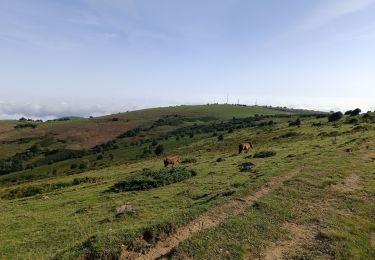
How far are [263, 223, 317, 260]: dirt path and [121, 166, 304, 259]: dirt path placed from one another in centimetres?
288

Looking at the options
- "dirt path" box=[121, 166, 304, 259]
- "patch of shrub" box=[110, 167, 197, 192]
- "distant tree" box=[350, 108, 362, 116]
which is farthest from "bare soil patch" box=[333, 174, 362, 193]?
"distant tree" box=[350, 108, 362, 116]

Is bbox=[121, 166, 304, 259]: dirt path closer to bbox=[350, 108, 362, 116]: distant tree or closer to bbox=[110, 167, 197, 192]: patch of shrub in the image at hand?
bbox=[110, 167, 197, 192]: patch of shrub

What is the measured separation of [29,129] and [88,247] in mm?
165114

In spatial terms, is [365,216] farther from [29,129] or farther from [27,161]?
[29,129]

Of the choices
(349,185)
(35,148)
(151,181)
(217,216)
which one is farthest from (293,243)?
(35,148)

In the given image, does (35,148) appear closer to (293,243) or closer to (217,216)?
(217,216)

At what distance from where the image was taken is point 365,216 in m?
20.5

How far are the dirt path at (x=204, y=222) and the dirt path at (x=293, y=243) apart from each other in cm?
288

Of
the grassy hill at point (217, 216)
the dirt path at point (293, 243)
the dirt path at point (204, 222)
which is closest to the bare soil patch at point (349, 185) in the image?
the grassy hill at point (217, 216)

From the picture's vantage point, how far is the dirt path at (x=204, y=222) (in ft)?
50.2

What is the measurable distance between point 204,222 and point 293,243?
13.4 feet

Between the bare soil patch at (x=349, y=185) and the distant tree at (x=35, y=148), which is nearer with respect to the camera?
the bare soil patch at (x=349, y=185)

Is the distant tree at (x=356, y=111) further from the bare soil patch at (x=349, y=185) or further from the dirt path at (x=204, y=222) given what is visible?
the dirt path at (x=204, y=222)

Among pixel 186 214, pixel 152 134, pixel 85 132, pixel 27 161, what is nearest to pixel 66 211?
pixel 186 214
